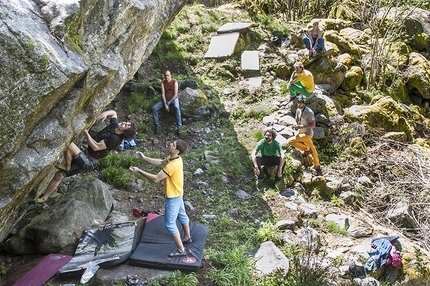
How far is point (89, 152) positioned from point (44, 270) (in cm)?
187

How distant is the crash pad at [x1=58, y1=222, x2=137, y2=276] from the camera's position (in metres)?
5.39

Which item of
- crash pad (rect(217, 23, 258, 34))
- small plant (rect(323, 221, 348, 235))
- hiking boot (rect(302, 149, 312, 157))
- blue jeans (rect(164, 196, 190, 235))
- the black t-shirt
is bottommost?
small plant (rect(323, 221, 348, 235))

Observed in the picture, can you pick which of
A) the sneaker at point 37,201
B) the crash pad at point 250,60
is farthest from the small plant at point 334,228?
the crash pad at point 250,60

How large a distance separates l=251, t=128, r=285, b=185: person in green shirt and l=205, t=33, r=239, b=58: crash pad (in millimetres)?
5038

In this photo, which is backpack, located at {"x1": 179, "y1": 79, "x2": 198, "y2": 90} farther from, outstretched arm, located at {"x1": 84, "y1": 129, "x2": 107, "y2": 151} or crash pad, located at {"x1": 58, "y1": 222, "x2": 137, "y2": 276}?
crash pad, located at {"x1": 58, "y1": 222, "x2": 137, "y2": 276}

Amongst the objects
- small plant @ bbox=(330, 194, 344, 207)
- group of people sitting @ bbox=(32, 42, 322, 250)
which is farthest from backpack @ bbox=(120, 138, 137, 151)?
small plant @ bbox=(330, 194, 344, 207)

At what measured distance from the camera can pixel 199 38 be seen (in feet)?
43.5

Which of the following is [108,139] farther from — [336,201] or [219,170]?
[336,201]

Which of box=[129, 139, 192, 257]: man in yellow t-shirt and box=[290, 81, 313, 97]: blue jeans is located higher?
box=[129, 139, 192, 257]: man in yellow t-shirt

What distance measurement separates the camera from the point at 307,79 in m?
9.72

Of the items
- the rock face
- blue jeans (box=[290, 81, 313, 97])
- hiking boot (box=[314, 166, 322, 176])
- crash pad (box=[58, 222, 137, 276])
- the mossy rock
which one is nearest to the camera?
the rock face

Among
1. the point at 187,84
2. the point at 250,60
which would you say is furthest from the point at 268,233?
the point at 250,60

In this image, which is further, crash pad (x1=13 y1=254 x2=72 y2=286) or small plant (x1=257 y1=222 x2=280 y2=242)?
small plant (x1=257 y1=222 x2=280 y2=242)

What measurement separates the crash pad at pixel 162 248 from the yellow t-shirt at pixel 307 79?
195 inches
